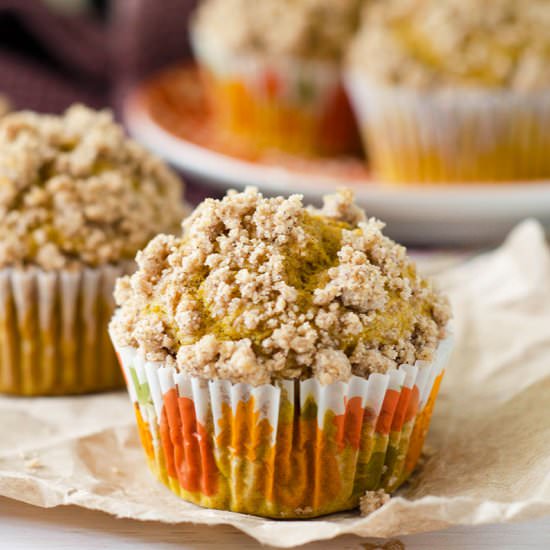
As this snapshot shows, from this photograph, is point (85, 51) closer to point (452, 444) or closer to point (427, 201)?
point (427, 201)

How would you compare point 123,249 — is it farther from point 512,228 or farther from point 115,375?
point 512,228

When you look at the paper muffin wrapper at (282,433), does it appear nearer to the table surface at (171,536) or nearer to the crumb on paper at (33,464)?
the table surface at (171,536)

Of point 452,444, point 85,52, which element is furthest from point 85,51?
point 452,444

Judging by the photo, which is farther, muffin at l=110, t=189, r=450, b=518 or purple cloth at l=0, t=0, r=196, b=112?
purple cloth at l=0, t=0, r=196, b=112

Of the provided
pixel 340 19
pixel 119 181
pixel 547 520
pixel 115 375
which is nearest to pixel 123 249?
pixel 119 181

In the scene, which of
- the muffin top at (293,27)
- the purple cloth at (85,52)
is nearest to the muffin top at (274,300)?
the muffin top at (293,27)

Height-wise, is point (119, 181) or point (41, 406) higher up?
point (119, 181)

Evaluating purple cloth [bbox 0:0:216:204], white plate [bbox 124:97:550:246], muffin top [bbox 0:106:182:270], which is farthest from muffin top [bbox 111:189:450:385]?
purple cloth [bbox 0:0:216:204]

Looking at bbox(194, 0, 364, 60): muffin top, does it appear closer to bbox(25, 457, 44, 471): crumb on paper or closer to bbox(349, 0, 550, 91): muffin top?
bbox(349, 0, 550, 91): muffin top
